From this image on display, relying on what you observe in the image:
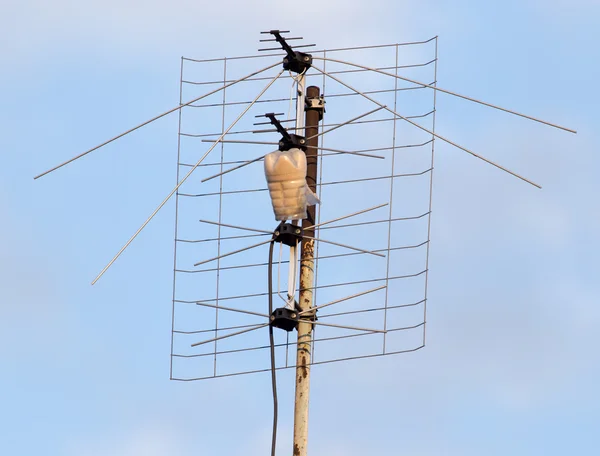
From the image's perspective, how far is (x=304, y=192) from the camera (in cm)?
1479

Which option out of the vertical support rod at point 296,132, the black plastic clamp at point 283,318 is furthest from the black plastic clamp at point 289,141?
the black plastic clamp at point 283,318

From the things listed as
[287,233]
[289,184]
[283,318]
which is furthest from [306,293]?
[289,184]

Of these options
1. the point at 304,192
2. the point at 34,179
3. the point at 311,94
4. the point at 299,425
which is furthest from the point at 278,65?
the point at 299,425

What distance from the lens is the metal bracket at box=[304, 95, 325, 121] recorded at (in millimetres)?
15664

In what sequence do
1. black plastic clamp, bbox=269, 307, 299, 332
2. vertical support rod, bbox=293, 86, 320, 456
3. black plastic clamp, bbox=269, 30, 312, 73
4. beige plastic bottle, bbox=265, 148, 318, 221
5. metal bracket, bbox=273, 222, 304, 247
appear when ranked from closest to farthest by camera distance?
vertical support rod, bbox=293, 86, 320, 456 < black plastic clamp, bbox=269, 307, 299, 332 < beige plastic bottle, bbox=265, 148, 318, 221 < metal bracket, bbox=273, 222, 304, 247 < black plastic clamp, bbox=269, 30, 312, 73

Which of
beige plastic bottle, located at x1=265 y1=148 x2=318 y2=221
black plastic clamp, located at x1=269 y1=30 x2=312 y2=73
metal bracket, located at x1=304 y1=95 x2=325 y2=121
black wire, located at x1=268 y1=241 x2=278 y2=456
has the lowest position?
black wire, located at x1=268 y1=241 x2=278 y2=456

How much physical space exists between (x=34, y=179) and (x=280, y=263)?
2.36 meters

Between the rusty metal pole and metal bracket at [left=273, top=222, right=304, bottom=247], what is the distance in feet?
0.42

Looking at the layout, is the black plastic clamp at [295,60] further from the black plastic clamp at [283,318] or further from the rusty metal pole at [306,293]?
the black plastic clamp at [283,318]

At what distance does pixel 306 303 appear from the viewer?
581 inches

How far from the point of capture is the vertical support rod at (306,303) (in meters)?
14.0

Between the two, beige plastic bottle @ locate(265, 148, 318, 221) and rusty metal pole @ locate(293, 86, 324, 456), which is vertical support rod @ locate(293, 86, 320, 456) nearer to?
rusty metal pole @ locate(293, 86, 324, 456)

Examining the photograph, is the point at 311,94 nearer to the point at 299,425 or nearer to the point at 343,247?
the point at 343,247

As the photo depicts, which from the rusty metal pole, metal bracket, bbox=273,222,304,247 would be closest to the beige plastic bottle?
metal bracket, bbox=273,222,304,247
